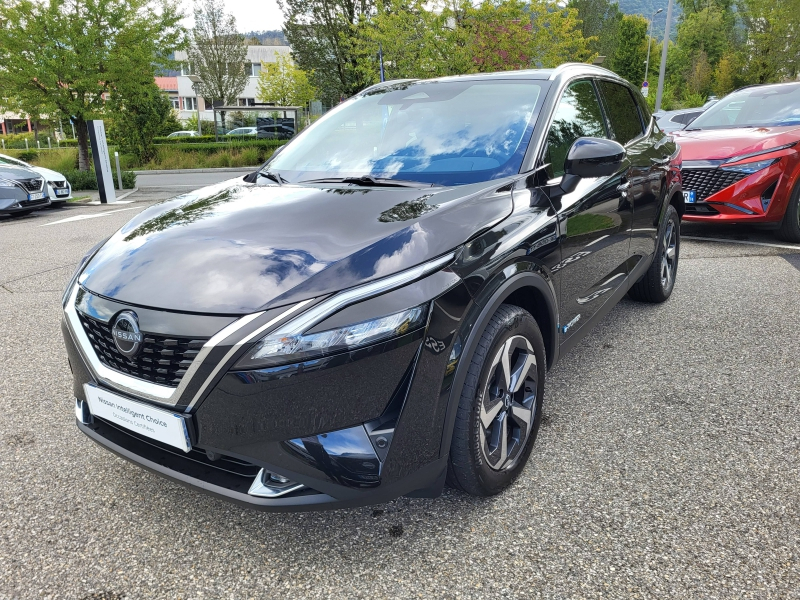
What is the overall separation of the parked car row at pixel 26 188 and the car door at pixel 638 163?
33.9 ft

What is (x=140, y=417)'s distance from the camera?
76.3 inches

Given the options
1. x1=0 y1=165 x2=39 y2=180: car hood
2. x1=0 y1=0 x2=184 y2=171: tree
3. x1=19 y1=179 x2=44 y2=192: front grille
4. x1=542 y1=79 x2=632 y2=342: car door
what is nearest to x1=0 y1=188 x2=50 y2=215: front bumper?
x1=19 y1=179 x2=44 y2=192: front grille

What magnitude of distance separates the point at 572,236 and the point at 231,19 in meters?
51.8

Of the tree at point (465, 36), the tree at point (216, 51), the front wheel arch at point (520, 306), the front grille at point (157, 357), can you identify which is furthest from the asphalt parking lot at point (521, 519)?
the tree at point (216, 51)

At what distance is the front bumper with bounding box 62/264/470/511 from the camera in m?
1.76

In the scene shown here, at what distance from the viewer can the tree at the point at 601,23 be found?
59.9 metres

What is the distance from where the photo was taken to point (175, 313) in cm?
183

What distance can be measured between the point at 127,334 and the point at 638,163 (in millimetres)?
3091

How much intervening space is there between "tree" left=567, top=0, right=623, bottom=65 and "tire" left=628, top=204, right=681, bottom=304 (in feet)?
196

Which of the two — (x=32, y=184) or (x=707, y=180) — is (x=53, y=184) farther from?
(x=707, y=180)

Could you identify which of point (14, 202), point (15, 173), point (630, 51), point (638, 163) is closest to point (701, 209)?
point (638, 163)

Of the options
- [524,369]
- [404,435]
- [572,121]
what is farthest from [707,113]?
[404,435]

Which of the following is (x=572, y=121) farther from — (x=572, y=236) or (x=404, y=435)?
(x=404, y=435)

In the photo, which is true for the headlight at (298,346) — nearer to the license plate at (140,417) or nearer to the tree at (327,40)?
the license plate at (140,417)
